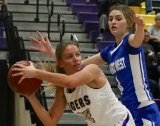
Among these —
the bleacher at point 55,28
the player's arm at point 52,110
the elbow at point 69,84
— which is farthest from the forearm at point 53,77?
the bleacher at point 55,28

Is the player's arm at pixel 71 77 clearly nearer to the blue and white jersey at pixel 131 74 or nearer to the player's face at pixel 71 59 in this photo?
the player's face at pixel 71 59

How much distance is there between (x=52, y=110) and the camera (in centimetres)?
337

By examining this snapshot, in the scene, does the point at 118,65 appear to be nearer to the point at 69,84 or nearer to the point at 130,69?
the point at 130,69

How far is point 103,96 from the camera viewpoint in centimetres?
317

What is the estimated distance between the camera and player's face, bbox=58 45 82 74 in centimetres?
315

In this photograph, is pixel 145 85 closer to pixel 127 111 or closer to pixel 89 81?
pixel 127 111

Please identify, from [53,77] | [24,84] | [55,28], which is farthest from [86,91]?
[55,28]

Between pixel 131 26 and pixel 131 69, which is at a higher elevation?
pixel 131 26

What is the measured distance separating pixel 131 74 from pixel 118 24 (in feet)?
1.28

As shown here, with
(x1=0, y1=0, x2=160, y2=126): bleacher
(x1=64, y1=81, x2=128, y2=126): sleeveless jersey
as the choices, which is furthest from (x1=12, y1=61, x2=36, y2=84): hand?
(x1=0, y1=0, x2=160, y2=126): bleacher

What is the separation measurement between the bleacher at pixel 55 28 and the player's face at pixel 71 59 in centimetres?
291

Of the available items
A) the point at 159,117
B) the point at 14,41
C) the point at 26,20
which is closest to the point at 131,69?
the point at 159,117

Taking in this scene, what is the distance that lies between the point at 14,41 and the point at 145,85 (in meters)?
3.14

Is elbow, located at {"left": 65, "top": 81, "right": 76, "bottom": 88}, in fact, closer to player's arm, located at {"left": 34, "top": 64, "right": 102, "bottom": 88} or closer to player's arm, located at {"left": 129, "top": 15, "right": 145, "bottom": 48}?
player's arm, located at {"left": 34, "top": 64, "right": 102, "bottom": 88}
